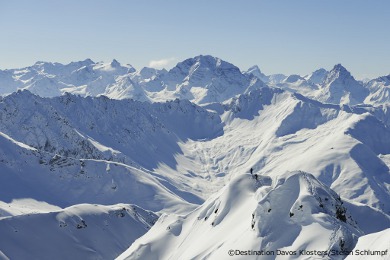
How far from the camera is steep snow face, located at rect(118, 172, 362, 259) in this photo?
48938 millimetres

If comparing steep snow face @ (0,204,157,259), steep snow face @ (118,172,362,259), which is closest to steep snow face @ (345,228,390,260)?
steep snow face @ (118,172,362,259)

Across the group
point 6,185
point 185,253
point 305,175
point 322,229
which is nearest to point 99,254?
point 185,253

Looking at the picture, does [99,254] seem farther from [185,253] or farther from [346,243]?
[346,243]

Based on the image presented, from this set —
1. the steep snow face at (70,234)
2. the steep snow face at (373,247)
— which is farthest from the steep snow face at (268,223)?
the steep snow face at (70,234)

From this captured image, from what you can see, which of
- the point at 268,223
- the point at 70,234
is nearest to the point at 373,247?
the point at 268,223

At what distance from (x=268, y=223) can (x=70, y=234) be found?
70620 millimetres

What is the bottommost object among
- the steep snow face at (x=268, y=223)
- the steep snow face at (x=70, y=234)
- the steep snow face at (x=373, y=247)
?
the steep snow face at (x=70, y=234)

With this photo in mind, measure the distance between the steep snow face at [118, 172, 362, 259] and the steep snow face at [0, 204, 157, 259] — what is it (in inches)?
1317

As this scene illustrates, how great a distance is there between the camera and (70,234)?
112 meters

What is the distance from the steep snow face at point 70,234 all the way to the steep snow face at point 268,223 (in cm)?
3346

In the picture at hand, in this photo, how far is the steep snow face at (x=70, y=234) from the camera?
10269 centimetres

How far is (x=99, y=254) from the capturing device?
112 m

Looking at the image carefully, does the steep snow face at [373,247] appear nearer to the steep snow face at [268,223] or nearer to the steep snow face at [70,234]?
the steep snow face at [268,223]

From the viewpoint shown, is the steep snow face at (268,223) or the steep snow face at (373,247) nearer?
the steep snow face at (373,247)
